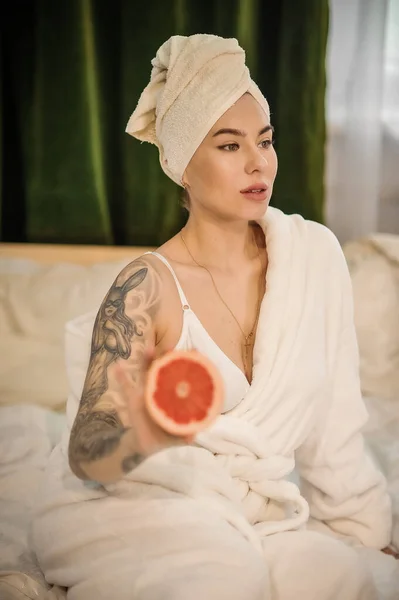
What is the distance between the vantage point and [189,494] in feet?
3.61

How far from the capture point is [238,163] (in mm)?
1189

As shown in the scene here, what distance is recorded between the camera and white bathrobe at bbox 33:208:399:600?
1.01 m

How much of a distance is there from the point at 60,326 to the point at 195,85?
0.95 metres

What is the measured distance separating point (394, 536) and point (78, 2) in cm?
165

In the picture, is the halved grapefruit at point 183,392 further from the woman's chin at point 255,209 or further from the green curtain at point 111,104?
the green curtain at point 111,104

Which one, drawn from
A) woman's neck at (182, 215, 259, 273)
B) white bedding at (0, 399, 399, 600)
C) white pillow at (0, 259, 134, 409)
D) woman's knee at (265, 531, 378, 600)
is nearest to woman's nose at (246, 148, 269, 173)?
woman's neck at (182, 215, 259, 273)

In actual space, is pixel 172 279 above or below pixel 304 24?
below

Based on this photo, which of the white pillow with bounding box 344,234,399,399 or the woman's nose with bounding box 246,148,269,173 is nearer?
the woman's nose with bounding box 246,148,269,173

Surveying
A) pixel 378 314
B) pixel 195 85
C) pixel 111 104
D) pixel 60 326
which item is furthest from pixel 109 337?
pixel 111 104

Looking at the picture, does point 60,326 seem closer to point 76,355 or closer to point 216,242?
point 76,355

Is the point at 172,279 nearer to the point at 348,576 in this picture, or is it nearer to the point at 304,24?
the point at 348,576

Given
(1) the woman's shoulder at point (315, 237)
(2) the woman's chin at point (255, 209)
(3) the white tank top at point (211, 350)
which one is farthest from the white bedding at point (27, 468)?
(2) the woman's chin at point (255, 209)

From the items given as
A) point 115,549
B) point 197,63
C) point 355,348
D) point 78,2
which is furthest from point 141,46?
point 115,549

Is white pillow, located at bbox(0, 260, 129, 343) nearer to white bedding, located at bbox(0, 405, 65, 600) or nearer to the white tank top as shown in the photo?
white bedding, located at bbox(0, 405, 65, 600)
